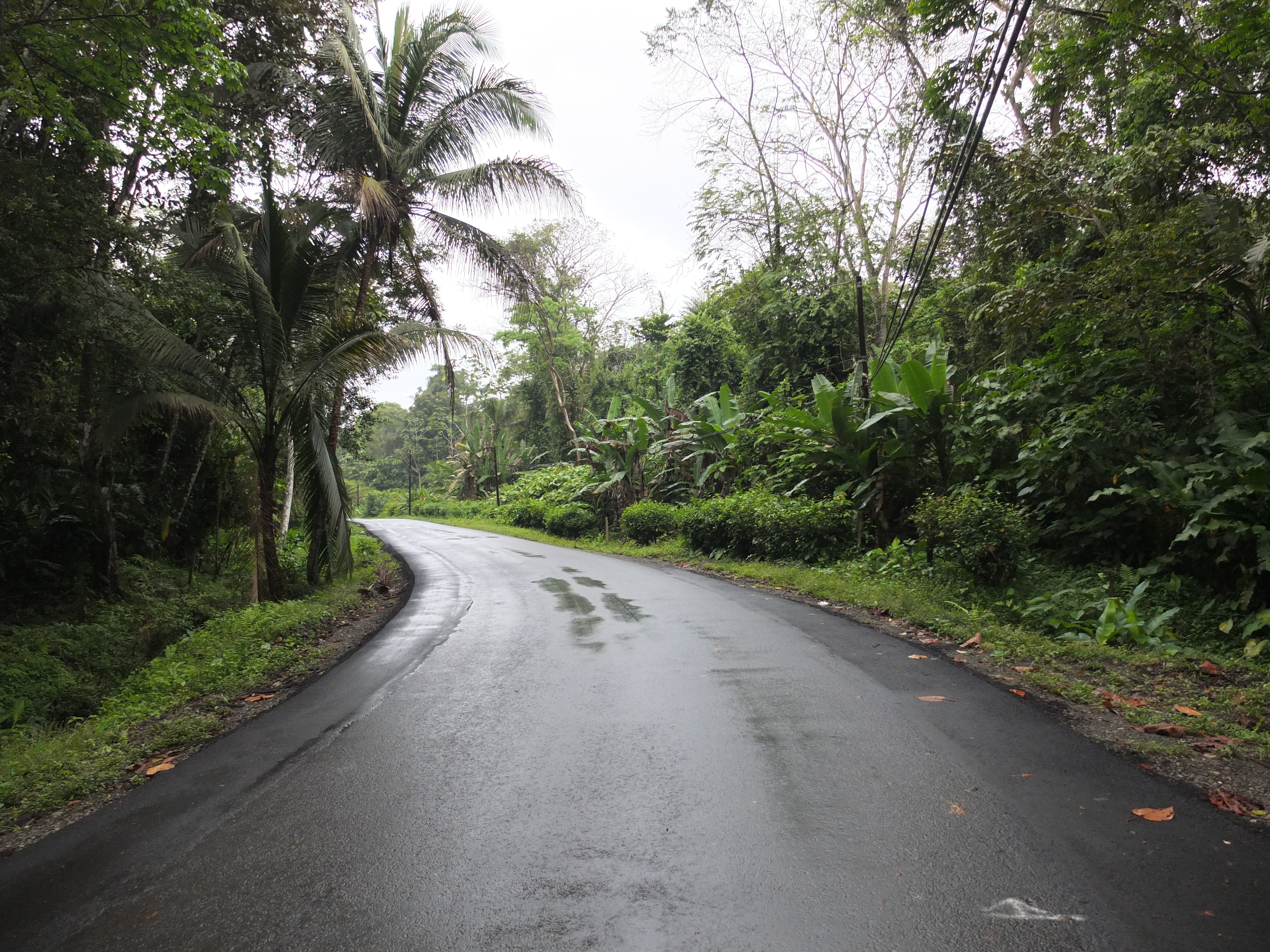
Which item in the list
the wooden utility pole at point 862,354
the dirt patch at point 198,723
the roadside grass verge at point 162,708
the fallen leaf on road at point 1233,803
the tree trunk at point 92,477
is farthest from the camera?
the wooden utility pole at point 862,354

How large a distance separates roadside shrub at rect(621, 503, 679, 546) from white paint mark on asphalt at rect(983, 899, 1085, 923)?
14934mm

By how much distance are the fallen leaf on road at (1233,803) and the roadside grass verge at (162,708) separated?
5.54 metres

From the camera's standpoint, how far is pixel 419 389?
76.9 meters

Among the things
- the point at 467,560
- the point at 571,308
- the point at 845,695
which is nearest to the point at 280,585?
the point at 467,560

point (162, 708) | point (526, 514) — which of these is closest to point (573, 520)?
point (526, 514)

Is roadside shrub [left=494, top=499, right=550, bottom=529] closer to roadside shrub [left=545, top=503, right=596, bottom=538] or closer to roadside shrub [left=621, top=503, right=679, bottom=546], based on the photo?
roadside shrub [left=545, top=503, right=596, bottom=538]

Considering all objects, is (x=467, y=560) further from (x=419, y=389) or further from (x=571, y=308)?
(x=419, y=389)

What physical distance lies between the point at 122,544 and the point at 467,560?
6.58m

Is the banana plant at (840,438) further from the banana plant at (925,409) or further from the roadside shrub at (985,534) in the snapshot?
the roadside shrub at (985,534)

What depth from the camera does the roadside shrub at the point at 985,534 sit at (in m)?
7.88

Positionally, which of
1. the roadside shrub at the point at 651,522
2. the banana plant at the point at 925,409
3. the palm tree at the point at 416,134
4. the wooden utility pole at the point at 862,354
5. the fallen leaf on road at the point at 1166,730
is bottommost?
the fallen leaf on road at the point at 1166,730

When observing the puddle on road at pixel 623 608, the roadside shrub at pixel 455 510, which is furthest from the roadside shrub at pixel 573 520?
the puddle on road at pixel 623 608

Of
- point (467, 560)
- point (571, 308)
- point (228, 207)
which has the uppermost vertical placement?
point (571, 308)

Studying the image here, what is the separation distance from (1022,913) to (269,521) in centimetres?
1007
